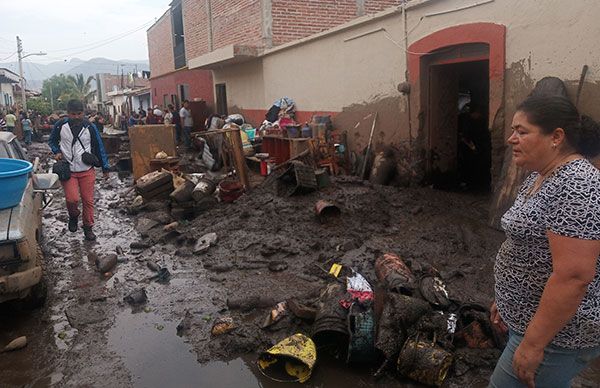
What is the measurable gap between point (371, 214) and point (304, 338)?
11.4 feet

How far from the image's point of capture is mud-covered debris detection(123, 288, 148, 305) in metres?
4.96

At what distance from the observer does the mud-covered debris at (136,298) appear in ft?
16.3

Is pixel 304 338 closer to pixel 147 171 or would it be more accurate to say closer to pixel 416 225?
pixel 416 225

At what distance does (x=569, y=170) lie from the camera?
1.70 metres

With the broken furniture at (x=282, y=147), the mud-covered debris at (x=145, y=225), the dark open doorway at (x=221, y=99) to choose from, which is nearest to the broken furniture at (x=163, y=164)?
the broken furniture at (x=282, y=147)

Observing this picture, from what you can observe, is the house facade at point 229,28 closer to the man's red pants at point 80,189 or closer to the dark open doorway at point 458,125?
the dark open doorway at point 458,125

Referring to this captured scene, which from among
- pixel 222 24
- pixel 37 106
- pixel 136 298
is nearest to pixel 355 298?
pixel 136 298

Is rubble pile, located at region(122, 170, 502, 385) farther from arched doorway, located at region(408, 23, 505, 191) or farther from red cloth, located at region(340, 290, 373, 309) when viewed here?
arched doorway, located at region(408, 23, 505, 191)

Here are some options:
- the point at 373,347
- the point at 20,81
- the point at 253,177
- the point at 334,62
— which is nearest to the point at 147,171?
the point at 253,177

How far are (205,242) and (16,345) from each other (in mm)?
2873

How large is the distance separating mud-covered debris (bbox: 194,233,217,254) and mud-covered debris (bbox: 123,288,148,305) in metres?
1.50

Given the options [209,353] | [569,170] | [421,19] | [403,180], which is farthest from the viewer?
[403,180]

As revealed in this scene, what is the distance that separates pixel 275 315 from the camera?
13.8ft

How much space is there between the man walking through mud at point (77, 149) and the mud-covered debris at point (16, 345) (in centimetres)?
313
